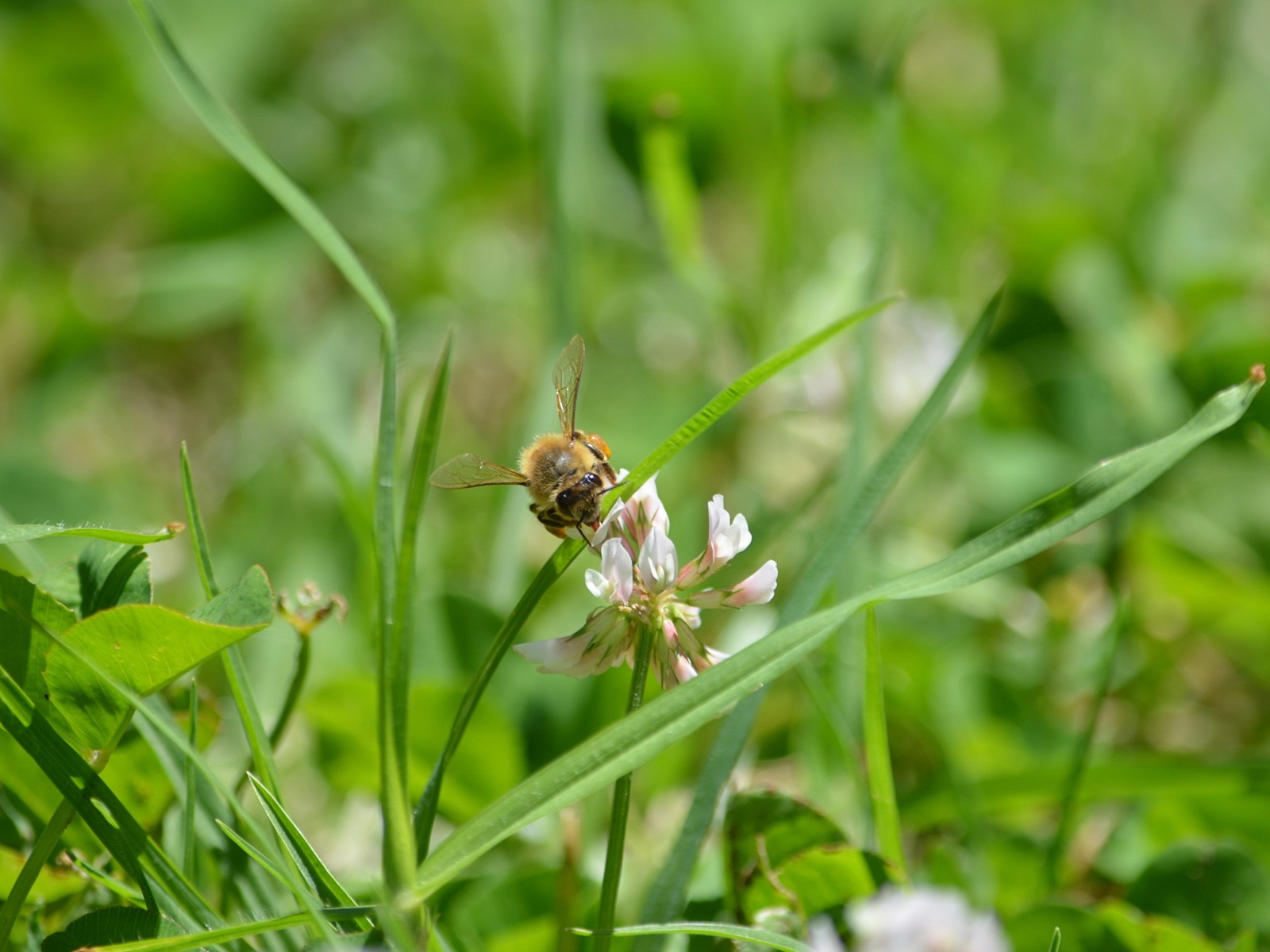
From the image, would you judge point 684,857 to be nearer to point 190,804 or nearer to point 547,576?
point 547,576

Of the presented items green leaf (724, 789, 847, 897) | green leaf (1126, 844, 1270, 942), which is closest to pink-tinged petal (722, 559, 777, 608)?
green leaf (724, 789, 847, 897)

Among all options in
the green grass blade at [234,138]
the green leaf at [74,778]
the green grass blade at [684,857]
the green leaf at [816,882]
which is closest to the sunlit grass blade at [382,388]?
the green grass blade at [234,138]

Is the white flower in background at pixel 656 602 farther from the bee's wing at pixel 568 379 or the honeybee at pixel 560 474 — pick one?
the bee's wing at pixel 568 379

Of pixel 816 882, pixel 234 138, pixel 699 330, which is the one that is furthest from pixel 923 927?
pixel 699 330

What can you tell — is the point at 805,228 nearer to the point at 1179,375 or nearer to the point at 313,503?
the point at 1179,375

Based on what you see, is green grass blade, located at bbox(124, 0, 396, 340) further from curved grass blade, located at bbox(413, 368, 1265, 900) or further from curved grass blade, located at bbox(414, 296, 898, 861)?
curved grass blade, located at bbox(413, 368, 1265, 900)

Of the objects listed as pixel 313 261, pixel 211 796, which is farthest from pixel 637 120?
pixel 211 796
